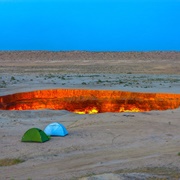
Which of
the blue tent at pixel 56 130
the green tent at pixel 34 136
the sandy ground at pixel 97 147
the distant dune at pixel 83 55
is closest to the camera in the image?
the sandy ground at pixel 97 147

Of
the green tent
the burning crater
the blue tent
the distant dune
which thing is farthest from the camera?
the distant dune

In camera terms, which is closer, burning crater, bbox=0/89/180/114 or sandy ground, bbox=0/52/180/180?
sandy ground, bbox=0/52/180/180

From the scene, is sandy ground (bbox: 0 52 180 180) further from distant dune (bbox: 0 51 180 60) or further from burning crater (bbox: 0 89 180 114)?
distant dune (bbox: 0 51 180 60)

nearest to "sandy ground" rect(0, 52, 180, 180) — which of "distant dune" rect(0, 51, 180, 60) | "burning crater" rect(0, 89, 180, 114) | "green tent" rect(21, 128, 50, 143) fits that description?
"green tent" rect(21, 128, 50, 143)

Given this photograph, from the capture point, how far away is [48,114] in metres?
20.9

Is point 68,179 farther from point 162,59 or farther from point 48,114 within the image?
point 162,59

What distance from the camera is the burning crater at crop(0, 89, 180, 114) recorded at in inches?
953

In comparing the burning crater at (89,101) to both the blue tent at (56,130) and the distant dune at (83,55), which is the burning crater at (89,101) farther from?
the distant dune at (83,55)

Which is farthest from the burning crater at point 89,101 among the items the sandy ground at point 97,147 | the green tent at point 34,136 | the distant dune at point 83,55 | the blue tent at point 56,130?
the distant dune at point 83,55

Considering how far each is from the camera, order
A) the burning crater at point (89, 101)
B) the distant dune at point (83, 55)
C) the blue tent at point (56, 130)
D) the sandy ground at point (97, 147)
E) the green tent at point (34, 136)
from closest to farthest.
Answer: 1. the sandy ground at point (97, 147)
2. the green tent at point (34, 136)
3. the blue tent at point (56, 130)
4. the burning crater at point (89, 101)
5. the distant dune at point (83, 55)

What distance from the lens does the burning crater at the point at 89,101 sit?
953 inches

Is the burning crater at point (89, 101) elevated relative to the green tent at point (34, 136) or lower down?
elevated

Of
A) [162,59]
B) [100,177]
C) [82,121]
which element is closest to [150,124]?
[82,121]

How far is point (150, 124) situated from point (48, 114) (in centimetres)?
418
